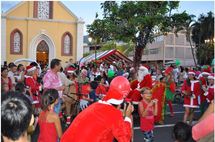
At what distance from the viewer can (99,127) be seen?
3.32m

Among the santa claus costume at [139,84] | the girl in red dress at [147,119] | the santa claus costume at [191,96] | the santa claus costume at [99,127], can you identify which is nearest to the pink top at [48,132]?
the santa claus costume at [99,127]

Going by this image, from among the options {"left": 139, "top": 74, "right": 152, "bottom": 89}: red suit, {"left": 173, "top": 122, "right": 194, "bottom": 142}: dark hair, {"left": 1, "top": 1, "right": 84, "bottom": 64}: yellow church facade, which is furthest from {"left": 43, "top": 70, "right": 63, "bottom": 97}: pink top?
{"left": 1, "top": 1, "right": 84, "bottom": 64}: yellow church facade

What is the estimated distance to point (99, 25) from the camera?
23562mm

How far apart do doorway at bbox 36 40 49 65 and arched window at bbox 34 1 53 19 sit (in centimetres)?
208

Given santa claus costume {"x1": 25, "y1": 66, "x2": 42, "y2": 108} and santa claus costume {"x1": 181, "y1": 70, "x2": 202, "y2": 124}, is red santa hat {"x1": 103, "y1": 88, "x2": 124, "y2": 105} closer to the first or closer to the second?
santa claus costume {"x1": 25, "y1": 66, "x2": 42, "y2": 108}

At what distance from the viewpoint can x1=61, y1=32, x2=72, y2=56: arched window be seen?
30594 millimetres

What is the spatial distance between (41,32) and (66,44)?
2427mm

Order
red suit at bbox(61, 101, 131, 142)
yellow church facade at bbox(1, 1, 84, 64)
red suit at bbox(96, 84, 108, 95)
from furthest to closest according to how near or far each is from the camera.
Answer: yellow church facade at bbox(1, 1, 84, 64)
red suit at bbox(96, 84, 108, 95)
red suit at bbox(61, 101, 131, 142)

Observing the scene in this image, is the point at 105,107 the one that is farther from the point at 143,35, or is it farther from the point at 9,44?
the point at 9,44

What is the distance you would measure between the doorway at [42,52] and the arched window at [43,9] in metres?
2.08

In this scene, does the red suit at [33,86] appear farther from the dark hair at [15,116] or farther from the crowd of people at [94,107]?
the dark hair at [15,116]

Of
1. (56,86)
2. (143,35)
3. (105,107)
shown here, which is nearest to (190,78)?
(56,86)

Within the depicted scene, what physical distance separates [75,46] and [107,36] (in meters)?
7.76

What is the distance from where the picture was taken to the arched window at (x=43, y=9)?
29.5 m
